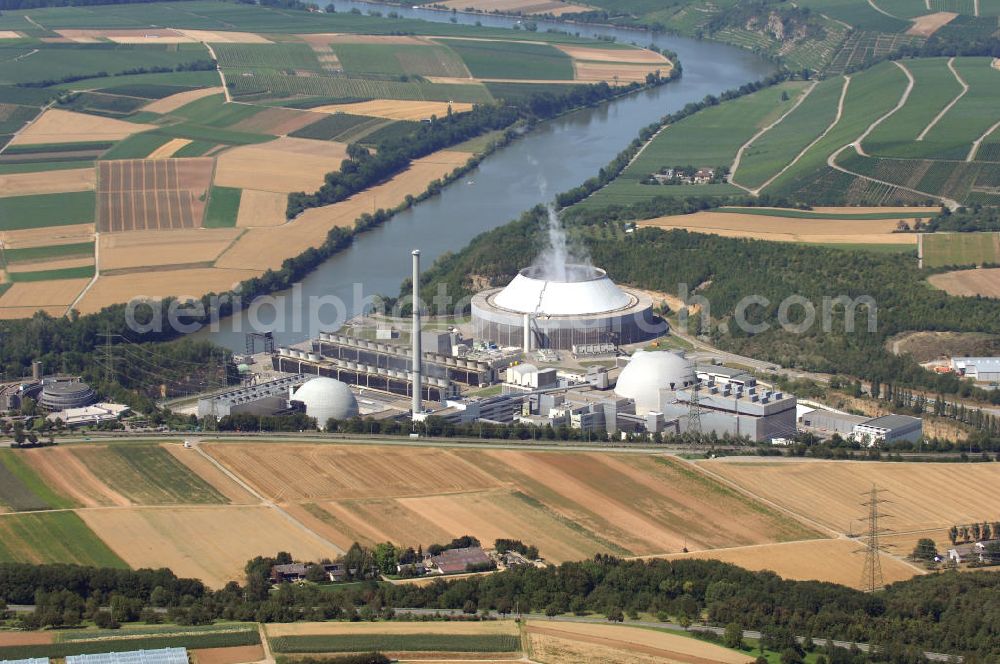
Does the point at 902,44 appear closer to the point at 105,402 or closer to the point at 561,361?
the point at 561,361

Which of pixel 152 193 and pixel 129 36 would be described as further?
pixel 129 36

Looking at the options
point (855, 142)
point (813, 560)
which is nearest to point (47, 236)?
point (855, 142)

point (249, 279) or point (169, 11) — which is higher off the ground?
point (169, 11)

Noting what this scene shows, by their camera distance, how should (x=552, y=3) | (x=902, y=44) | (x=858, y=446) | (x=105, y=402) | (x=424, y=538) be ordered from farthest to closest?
(x=552, y=3) → (x=902, y=44) → (x=105, y=402) → (x=858, y=446) → (x=424, y=538)

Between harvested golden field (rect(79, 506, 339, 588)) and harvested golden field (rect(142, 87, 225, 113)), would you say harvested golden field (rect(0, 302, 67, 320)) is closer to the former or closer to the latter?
harvested golden field (rect(79, 506, 339, 588))

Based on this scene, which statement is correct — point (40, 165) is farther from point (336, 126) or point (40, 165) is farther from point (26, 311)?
point (26, 311)

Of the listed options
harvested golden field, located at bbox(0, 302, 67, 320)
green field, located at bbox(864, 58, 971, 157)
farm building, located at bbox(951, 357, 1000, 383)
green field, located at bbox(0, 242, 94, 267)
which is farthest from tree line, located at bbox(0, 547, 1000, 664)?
green field, located at bbox(864, 58, 971, 157)

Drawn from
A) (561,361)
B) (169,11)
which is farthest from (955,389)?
(169,11)
